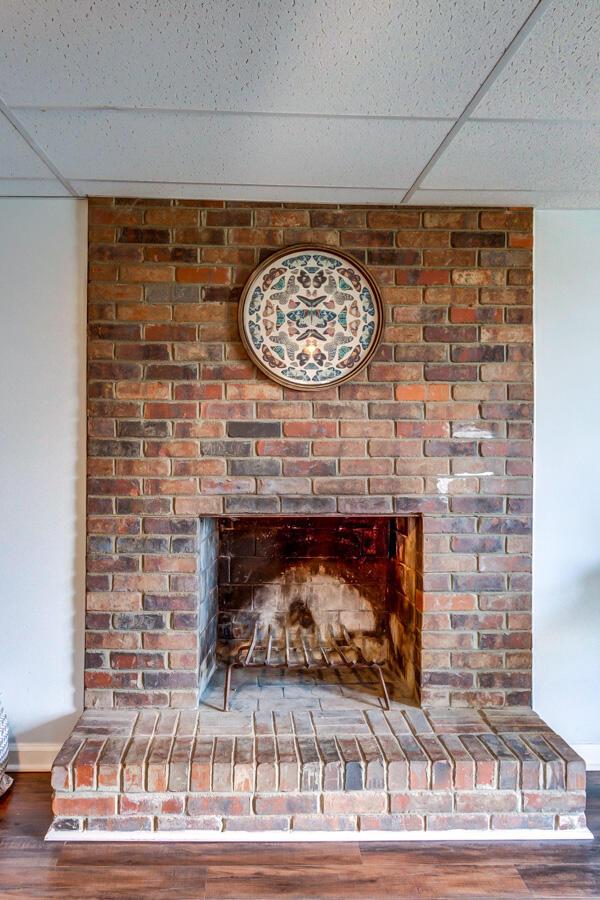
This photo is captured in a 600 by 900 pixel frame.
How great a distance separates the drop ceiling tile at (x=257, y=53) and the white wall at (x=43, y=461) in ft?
2.25

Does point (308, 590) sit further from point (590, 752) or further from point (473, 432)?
point (590, 752)

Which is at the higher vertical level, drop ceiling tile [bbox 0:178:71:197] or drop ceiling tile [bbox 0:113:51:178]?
drop ceiling tile [bbox 0:178:71:197]

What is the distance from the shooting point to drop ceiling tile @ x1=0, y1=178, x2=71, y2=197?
2.09 meters

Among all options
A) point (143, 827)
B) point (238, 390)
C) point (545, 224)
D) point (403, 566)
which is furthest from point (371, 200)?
point (143, 827)

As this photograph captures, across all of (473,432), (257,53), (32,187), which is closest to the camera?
(257,53)

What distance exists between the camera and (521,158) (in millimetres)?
1896

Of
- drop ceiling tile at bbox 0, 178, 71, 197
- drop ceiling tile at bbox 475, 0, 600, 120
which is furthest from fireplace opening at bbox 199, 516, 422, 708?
drop ceiling tile at bbox 475, 0, 600, 120

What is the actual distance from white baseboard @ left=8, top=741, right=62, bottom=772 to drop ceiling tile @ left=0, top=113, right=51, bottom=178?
77.8 inches

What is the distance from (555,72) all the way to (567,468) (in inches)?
Answer: 53.0

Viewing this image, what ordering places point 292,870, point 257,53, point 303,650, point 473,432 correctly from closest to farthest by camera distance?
point 257,53, point 292,870, point 473,432, point 303,650

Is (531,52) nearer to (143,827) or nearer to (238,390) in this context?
(238,390)

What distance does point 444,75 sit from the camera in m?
1.48

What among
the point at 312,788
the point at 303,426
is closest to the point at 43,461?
the point at 303,426

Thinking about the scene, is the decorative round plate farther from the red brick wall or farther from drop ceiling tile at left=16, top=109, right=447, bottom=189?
drop ceiling tile at left=16, top=109, right=447, bottom=189
